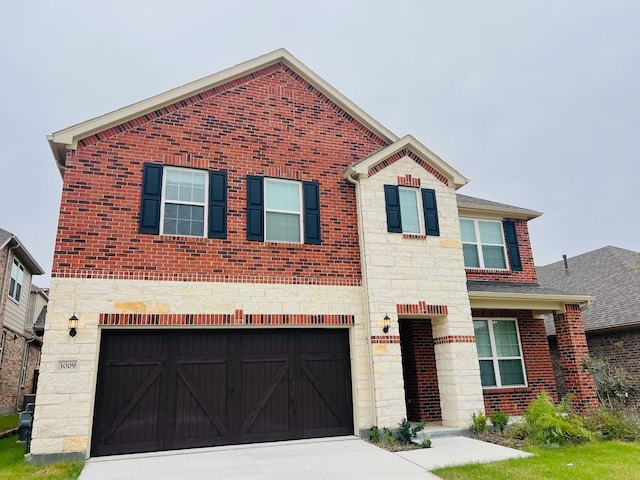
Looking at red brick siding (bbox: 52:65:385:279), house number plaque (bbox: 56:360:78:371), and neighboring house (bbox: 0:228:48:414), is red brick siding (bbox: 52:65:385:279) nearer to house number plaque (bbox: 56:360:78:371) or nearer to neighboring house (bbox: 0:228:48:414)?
house number plaque (bbox: 56:360:78:371)

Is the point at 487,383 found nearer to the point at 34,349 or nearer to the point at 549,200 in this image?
the point at 34,349

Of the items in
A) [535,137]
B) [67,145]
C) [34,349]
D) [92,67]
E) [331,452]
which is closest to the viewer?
[331,452]

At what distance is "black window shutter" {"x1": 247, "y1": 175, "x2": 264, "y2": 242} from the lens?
34.7ft

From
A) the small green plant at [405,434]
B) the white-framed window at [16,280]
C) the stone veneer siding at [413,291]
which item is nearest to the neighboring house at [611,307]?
the stone veneer siding at [413,291]

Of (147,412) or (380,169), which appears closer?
(147,412)

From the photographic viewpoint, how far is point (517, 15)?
23141 mm

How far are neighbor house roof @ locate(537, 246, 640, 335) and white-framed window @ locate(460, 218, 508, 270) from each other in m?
4.78

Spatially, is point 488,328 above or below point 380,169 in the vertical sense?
below

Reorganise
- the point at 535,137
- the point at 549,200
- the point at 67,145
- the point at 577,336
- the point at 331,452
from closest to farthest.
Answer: the point at 331,452
the point at 67,145
the point at 577,336
the point at 535,137
the point at 549,200

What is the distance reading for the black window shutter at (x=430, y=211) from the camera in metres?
11.8

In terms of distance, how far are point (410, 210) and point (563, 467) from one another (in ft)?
21.5

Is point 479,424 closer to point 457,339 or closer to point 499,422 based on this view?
point 499,422

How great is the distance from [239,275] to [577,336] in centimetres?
978

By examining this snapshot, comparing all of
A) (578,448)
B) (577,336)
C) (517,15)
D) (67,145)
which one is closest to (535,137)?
(517,15)
